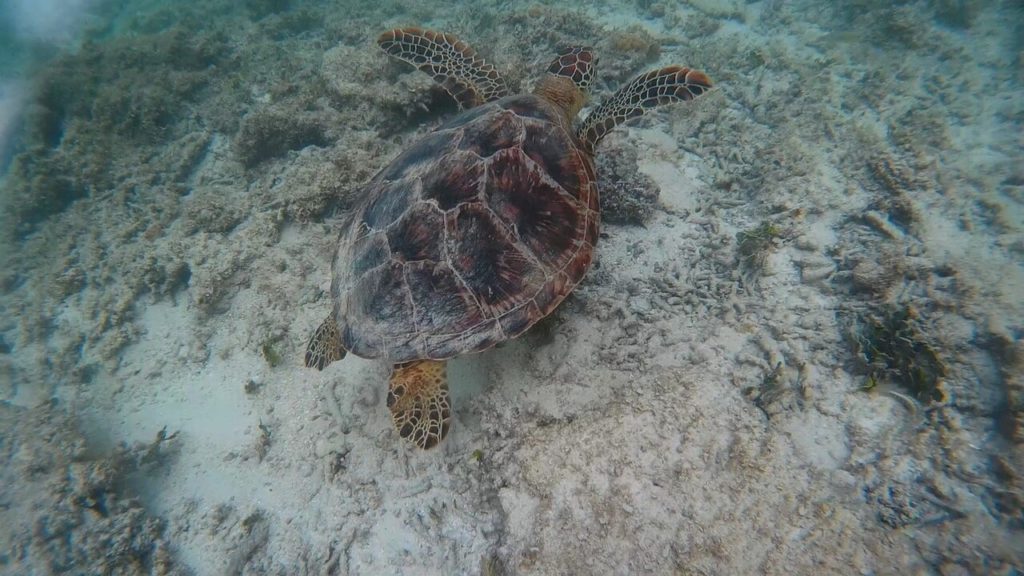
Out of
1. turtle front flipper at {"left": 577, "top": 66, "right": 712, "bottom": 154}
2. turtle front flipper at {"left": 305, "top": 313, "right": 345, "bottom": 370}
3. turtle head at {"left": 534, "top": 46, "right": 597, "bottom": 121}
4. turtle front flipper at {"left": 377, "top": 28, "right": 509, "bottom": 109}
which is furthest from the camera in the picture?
turtle front flipper at {"left": 377, "top": 28, "right": 509, "bottom": 109}

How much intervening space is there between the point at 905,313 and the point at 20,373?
22.3 feet

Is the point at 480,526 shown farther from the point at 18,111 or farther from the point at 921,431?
the point at 18,111

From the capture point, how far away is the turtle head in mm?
3309

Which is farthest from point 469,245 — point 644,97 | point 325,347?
point 644,97

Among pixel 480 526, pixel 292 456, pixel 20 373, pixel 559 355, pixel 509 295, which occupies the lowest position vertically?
pixel 20 373

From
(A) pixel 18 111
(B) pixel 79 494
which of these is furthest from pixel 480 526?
(A) pixel 18 111

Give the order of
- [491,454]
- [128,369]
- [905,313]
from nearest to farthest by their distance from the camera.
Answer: [905,313]
[491,454]
[128,369]

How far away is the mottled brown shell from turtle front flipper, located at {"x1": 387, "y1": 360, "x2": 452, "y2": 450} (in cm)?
23

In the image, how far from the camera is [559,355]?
2582mm

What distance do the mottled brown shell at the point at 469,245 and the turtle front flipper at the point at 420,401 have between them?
0.23m

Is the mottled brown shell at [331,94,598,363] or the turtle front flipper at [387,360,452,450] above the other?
the mottled brown shell at [331,94,598,363]

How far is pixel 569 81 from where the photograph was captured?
133 inches

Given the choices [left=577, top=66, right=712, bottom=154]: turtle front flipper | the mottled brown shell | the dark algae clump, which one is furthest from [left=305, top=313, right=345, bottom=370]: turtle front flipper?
the dark algae clump

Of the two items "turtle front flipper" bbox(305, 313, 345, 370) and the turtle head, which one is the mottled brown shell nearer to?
"turtle front flipper" bbox(305, 313, 345, 370)
